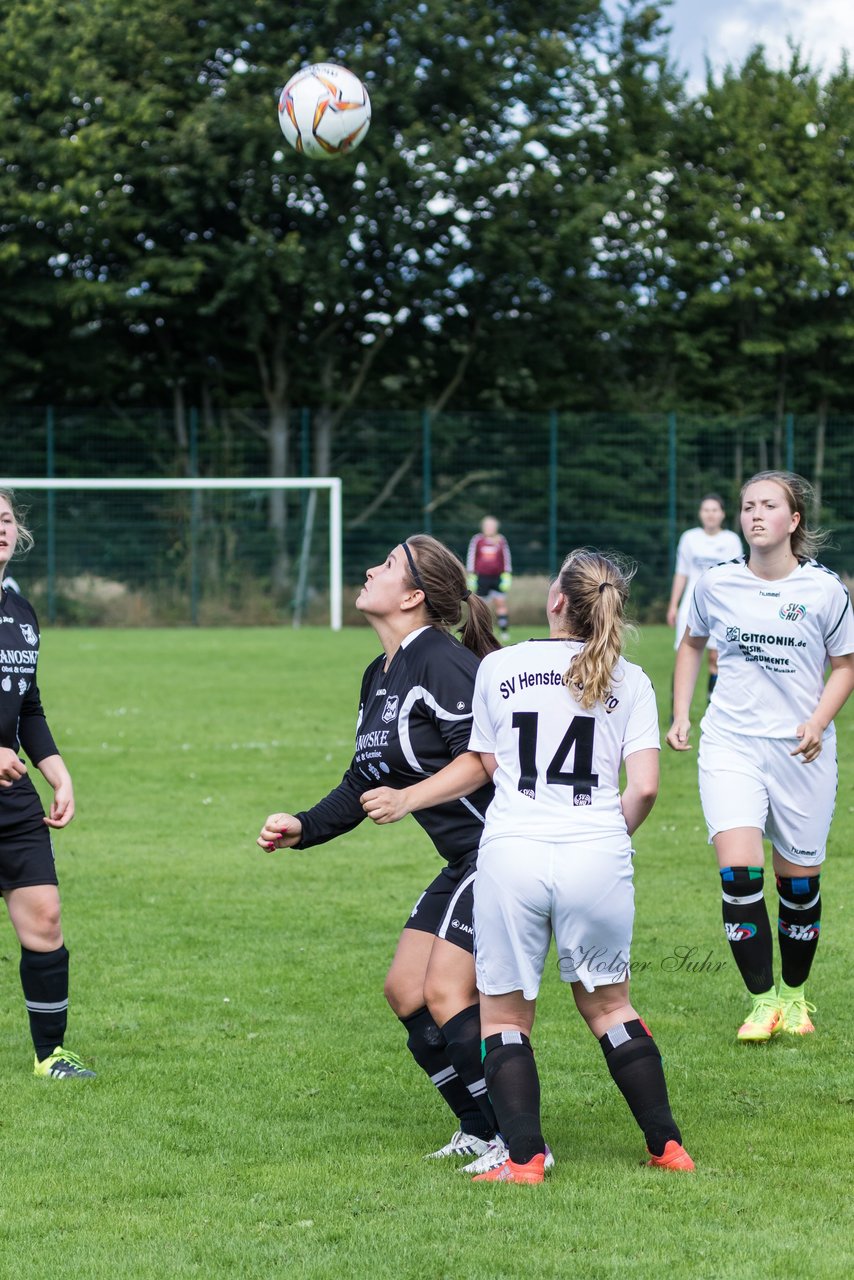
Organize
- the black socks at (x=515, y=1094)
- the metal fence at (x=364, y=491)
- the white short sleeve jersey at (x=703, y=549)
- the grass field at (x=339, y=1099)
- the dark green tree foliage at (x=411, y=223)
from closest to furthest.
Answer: the grass field at (x=339, y=1099) → the black socks at (x=515, y=1094) → the white short sleeve jersey at (x=703, y=549) → the metal fence at (x=364, y=491) → the dark green tree foliage at (x=411, y=223)

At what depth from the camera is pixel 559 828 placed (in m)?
3.96

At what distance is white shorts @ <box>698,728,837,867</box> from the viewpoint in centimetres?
584

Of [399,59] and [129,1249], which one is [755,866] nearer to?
[129,1249]

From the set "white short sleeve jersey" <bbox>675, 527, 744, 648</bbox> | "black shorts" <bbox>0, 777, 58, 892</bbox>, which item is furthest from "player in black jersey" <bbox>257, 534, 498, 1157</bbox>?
"white short sleeve jersey" <bbox>675, 527, 744, 648</bbox>

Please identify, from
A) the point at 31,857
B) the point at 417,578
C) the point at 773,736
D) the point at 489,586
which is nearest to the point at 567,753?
the point at 417,578

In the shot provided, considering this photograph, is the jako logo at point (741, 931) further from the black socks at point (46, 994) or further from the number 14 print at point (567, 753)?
the black socks at point (46, 994)

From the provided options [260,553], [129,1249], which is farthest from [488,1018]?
[260,553]

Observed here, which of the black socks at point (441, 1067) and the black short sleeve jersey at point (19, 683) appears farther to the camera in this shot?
the black short sleeve jersey at point (19, 683)

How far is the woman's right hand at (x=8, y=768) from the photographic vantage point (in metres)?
5.09

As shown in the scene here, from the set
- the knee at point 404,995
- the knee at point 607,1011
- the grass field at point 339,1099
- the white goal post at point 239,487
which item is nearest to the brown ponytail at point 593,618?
the knee at point 607,1011

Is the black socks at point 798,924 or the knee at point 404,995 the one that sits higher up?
the knee at point 404,995

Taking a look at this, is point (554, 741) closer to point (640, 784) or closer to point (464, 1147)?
point (640, 784)

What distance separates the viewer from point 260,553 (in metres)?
30.6

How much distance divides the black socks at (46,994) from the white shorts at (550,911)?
6.21 ft
